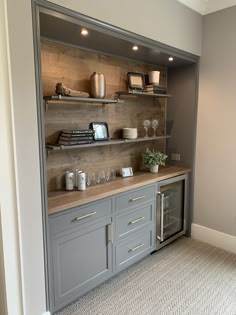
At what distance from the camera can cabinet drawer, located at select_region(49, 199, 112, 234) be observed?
6.15ft

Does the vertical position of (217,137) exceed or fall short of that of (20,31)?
it falls short

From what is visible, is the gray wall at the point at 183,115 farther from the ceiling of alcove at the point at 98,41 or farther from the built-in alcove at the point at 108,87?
the ceiling of alcove at the point at 98,41

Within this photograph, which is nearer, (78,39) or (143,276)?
(78,39)

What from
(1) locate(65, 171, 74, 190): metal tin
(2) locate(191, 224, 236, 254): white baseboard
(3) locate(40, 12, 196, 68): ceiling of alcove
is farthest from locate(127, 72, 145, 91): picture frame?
(2) locate(191, 224, 236, 254): white baseboard

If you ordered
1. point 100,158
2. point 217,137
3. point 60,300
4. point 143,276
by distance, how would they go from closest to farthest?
point 60,300 → point 143,276 → point 100,158 → point 217,137

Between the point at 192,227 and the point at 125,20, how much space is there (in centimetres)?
263

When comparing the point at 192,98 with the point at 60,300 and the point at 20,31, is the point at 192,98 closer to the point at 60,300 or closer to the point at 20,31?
the point at 20,31

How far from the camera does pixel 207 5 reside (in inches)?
114

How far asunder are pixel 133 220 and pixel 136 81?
160cm

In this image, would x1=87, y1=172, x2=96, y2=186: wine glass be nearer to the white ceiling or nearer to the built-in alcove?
the built-in alcove

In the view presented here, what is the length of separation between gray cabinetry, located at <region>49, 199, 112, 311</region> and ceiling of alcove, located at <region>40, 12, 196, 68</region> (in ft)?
4.72

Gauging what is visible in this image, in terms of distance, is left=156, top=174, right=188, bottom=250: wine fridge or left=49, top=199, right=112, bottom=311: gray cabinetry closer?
left=49, top=199, right=112, bottom=311: gray cabinetry

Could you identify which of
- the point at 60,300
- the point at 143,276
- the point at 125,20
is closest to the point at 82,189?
the point at 60,300

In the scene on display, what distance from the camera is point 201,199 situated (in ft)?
10.6
